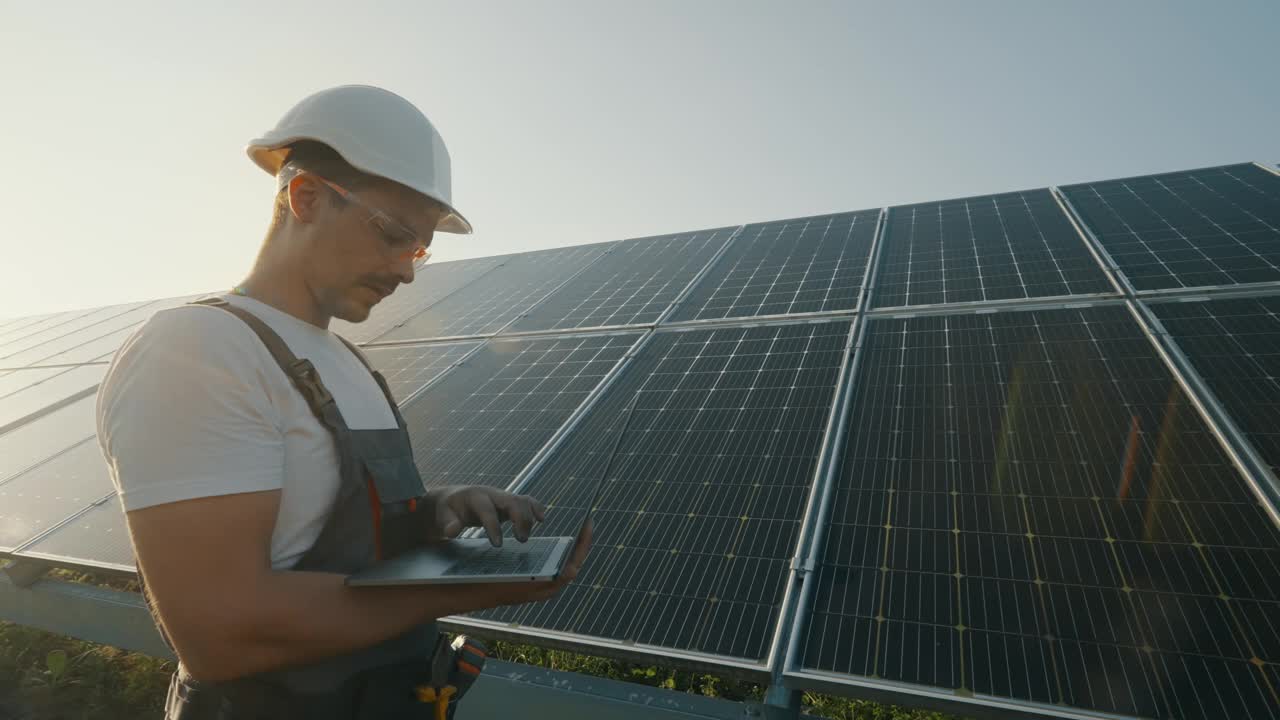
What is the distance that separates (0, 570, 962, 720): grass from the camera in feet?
19.8

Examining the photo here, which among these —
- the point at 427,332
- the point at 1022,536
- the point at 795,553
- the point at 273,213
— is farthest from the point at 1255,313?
the point at 427,332

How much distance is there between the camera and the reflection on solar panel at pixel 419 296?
11.0 meters

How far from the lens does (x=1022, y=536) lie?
3.62 m

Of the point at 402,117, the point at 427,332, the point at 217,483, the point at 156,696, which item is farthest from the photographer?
the point at 427,332

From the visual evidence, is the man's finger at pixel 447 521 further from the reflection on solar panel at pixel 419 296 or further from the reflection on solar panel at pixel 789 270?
the reflection on solar panel at pixel 419 296

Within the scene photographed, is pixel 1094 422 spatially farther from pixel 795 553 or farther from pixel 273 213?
pixel 273 213

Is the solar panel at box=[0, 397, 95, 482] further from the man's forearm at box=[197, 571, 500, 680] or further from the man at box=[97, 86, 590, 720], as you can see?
the man's forearm at box=[197, 571, 500, 680]

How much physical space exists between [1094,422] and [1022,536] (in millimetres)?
1337

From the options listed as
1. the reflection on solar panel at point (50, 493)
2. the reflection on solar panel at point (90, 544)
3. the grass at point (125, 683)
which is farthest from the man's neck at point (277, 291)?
the reflection on solar panel at point (50, 493)

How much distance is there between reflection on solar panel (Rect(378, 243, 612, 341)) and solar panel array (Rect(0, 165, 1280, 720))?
747 mm

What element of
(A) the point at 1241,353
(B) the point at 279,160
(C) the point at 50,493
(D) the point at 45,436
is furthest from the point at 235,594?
(D) the point at 45,436

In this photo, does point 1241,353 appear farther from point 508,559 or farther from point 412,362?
point 412,362

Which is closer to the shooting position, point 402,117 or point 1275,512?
point 402,117

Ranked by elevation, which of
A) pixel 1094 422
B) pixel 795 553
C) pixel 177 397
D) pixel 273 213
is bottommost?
pixel 795 553
